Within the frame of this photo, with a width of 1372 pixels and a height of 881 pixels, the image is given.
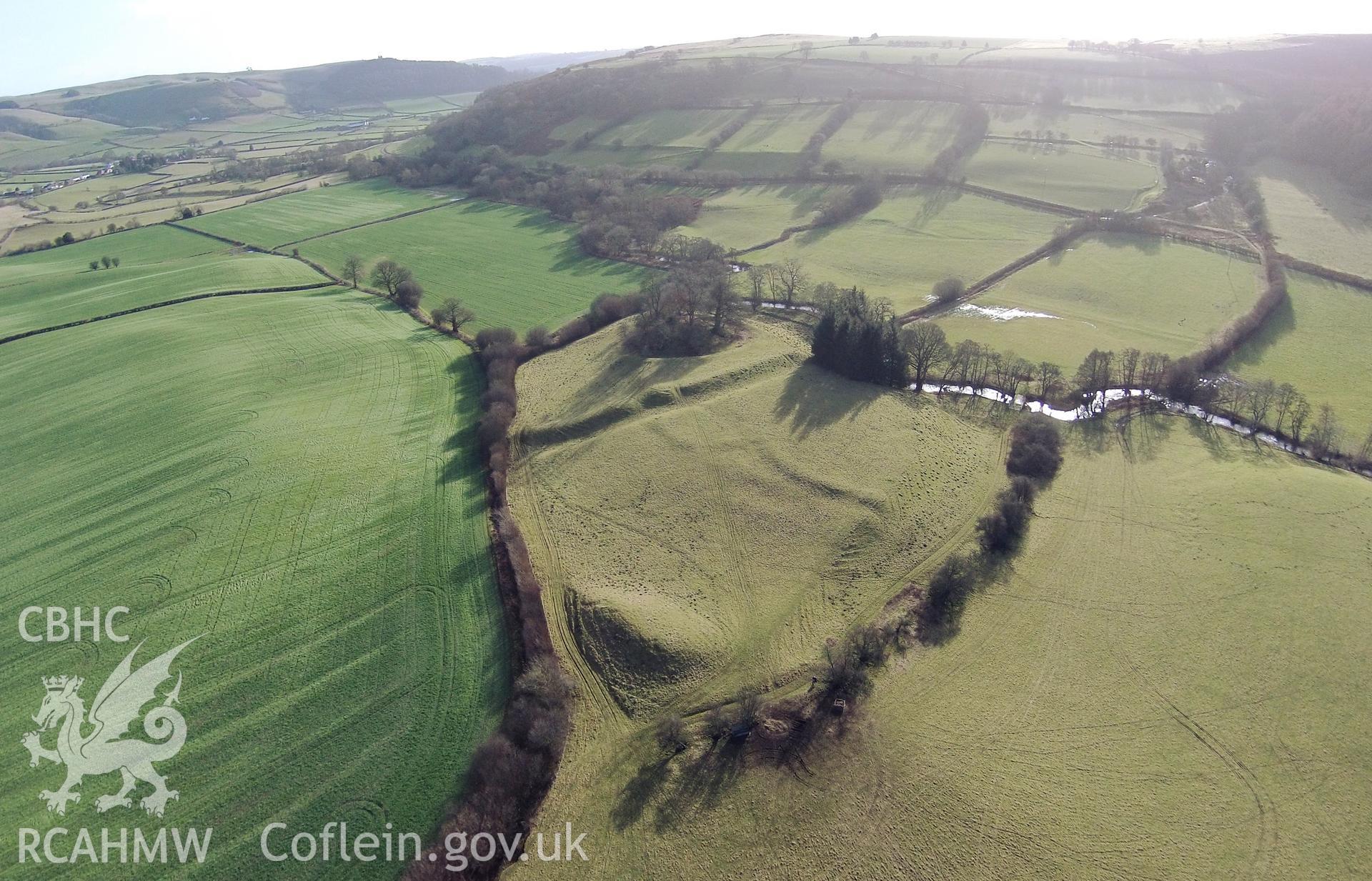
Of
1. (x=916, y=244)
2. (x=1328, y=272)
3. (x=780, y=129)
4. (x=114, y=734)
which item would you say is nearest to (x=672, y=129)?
(x=780, y=129)

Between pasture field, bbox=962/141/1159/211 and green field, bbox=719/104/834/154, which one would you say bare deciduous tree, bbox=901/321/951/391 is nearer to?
pasture field, bbox=962/141/1159/211

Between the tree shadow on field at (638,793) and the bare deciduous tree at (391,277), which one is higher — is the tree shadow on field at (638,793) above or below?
below

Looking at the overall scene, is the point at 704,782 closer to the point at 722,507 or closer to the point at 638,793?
the point at 638,793

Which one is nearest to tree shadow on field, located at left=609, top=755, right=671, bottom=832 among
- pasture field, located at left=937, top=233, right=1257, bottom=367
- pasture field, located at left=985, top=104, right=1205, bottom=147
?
pasture field, located at left=937, top=233, right=1257, bottom=367

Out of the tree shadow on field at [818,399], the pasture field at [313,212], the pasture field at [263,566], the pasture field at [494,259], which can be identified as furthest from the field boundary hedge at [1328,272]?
the pasture field at [313,212]

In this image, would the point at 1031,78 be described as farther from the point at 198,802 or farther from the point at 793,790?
the point at 198,802

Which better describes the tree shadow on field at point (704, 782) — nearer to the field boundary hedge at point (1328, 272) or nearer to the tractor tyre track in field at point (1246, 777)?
the tractor tyre track in field at point (1246, 777)
